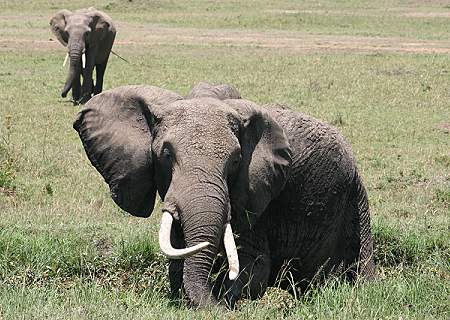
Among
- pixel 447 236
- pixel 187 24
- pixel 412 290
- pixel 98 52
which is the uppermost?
pixel 412 290

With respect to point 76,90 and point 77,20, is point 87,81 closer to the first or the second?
point 76,90

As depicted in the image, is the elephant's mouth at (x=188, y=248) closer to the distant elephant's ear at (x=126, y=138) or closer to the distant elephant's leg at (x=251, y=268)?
the distant elephant's leg at (x=251, y=268)

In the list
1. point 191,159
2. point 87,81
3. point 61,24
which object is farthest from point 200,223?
point 61,24

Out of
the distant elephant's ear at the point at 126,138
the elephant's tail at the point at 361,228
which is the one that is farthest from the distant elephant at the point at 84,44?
the distant elephant's ear at the point at 126,138

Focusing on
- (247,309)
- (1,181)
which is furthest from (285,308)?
(1,181)

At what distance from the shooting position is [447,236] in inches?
291

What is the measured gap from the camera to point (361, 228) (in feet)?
22.2

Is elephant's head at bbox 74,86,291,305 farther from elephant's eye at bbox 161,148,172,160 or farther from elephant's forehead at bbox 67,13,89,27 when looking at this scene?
elephant's forehead at bbox 67,13,89,27

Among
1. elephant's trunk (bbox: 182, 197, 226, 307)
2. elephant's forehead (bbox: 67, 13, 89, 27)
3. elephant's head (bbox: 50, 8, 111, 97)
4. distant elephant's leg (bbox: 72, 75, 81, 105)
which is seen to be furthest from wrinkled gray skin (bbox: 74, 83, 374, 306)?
elephant's forehead (bbox: 67, 13, 89, 27)

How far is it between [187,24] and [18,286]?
2898 centimetres

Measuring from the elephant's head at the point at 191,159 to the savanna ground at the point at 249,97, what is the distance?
43 cm

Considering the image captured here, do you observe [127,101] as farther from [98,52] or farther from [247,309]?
[98,52]

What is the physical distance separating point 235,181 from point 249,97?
443 inches

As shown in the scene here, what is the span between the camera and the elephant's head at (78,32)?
17.6 m
